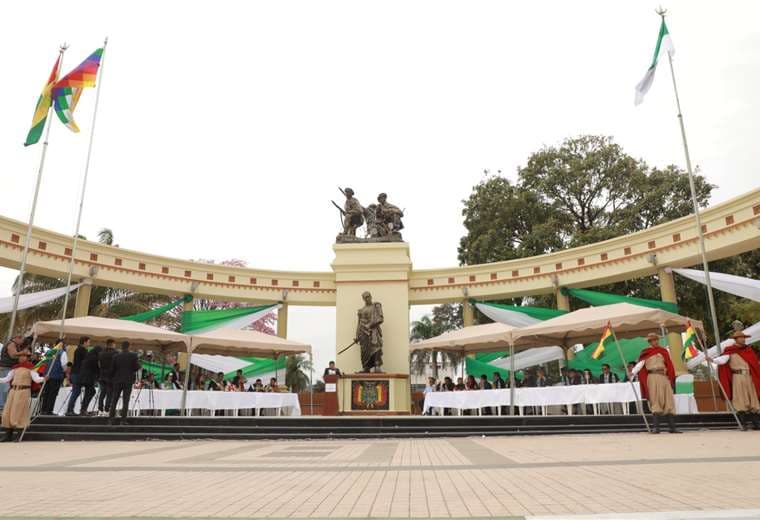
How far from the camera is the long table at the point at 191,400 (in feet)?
40.0

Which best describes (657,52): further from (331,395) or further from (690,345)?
(331,395)

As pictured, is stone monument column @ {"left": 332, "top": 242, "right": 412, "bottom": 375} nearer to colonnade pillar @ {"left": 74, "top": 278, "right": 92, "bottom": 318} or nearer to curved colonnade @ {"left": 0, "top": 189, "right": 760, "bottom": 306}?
curved colonnade @ {"left": 0, "top": 189, "right": 760, "bottom": 306}

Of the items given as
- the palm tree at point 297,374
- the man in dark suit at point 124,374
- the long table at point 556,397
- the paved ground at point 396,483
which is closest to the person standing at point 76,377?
the man in dark suit at point 124,374

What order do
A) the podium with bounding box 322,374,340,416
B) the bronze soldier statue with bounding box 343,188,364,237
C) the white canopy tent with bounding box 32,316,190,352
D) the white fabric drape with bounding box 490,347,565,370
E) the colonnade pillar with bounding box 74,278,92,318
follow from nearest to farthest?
1. the white canopy tent with bounding box 32,316,190,352
2. the podium with bounding box 322,374,340,416
3. the colonnade pillar with bounding box 74,278,92,318
4. the white fabric drape with bounding box 490,347,565,370
5. the bronze soldier statue with bounding box 343,188,364,237

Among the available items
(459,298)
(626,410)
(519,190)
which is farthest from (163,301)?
(626,410)

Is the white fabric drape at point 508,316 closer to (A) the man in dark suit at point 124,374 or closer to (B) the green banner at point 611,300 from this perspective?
(B) the green banner at point 611,300

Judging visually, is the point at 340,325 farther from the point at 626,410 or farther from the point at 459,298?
the point at 626,410

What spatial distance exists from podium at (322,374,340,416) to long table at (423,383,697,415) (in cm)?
303

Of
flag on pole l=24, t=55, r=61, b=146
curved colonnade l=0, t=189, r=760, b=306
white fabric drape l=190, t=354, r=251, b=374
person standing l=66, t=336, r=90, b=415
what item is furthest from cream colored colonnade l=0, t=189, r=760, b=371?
person standing l=66, t=336, r=90, b=415

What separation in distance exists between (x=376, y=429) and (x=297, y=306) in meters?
11.9

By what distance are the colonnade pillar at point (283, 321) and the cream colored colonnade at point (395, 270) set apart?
0.19 feet

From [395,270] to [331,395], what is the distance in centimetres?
506

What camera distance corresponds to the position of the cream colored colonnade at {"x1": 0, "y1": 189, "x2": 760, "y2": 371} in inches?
616

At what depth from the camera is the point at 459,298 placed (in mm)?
21000
